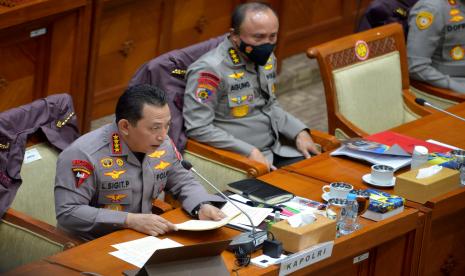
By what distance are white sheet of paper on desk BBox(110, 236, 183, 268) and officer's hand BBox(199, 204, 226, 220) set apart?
246mm

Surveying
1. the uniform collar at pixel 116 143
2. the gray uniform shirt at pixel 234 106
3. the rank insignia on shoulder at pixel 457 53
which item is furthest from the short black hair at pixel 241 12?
the rank insignia on shoulder at pixel 457 53

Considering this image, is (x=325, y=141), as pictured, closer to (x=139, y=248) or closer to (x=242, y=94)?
(x=242, y=94)

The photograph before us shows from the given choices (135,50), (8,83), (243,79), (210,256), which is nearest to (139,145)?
(210,256)

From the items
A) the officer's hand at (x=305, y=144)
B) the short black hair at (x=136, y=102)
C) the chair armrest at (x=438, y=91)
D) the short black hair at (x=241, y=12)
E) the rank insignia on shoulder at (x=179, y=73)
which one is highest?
the short black hair at (x=241, y=12)

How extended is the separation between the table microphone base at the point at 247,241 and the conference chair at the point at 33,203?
1.98ft

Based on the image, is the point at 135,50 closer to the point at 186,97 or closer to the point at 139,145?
the point at 186,97

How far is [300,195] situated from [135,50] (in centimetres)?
238

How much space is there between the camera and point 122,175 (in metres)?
4.07

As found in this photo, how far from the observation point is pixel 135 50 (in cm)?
644

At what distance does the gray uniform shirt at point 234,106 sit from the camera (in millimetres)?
4859

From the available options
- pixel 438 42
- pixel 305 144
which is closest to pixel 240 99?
pixel 305 144

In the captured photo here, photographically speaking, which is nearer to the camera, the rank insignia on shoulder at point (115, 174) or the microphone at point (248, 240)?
the microphone at point (248, 240)

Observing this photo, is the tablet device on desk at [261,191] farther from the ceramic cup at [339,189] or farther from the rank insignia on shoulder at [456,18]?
the rank insignia on shoulder at [456,18]

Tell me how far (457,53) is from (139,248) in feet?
9.84
